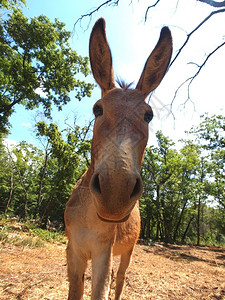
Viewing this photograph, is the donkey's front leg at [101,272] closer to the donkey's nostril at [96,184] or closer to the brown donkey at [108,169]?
the brown donkey at [108,169]

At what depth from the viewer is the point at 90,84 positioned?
17719 mm

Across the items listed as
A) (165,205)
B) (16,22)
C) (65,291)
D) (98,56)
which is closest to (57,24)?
(16,22)

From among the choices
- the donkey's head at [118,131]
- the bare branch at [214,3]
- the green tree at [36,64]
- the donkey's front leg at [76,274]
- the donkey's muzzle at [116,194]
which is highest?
the green tree at [36,64]

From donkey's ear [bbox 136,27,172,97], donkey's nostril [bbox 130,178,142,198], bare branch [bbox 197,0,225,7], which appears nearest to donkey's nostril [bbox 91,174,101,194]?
donkey's nostril [bbox 130,178,142,198]

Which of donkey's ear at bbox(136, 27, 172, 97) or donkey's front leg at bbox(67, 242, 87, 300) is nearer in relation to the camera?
donkey's front leg at bbox(67, 242, 87, 300)

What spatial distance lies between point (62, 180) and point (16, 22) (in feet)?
38.4

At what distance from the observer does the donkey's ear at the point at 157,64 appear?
2.55 m

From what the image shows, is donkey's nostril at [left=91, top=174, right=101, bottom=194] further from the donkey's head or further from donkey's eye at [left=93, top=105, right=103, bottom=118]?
donkey's eye at [left=93, top=105, right=103, bottom=118]

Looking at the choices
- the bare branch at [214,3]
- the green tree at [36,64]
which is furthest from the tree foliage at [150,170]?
the bare branch at [214,3]

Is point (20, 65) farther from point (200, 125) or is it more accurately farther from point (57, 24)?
point (200, 125)

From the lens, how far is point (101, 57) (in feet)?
8.21

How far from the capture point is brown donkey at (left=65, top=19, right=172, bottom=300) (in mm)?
1319

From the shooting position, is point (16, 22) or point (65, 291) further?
point (16, 22)

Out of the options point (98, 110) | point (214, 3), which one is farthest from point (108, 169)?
point (214, 3)
